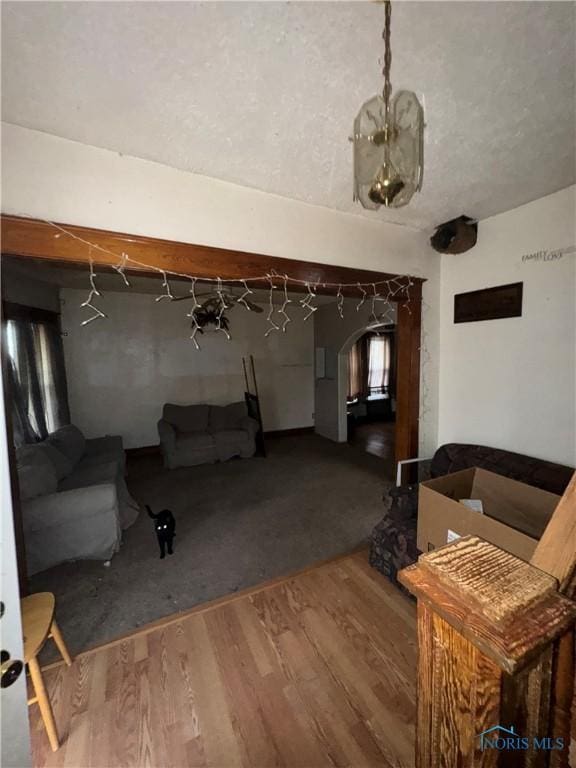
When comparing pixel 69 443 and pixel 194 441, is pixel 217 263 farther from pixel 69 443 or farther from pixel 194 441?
pixel 194 441

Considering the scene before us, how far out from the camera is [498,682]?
41cm

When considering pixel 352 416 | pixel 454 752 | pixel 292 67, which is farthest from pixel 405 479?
pixel 352 416

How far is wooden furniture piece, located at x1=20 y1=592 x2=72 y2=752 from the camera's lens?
114cm

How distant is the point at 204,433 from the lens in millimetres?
4574

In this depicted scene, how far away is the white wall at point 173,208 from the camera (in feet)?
4.66

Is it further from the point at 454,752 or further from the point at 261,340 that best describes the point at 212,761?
the point at 261,340

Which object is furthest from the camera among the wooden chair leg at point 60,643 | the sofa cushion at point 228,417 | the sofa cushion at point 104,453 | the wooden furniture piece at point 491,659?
the sofa cushion at point 228,417

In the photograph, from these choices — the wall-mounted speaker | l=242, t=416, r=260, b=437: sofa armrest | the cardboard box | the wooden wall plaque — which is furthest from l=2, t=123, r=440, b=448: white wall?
l=242, t=416, r=260, b=437: sofa armrest

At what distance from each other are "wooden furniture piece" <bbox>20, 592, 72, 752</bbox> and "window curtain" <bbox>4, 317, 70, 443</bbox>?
202cm

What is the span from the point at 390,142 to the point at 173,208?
1291 millimetres

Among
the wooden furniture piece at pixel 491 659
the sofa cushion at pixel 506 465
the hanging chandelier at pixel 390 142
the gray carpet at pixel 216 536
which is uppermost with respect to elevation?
the hanging chandelier at pixel 390 142

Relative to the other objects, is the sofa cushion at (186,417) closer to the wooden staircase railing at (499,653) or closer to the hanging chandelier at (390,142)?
the hanging chandelier at (390,142)

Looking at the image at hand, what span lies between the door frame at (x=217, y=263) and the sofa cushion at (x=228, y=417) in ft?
9.09

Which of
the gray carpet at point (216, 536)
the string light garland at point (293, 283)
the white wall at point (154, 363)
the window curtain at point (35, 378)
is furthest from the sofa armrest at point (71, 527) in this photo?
the white wall at point (154, 363)
